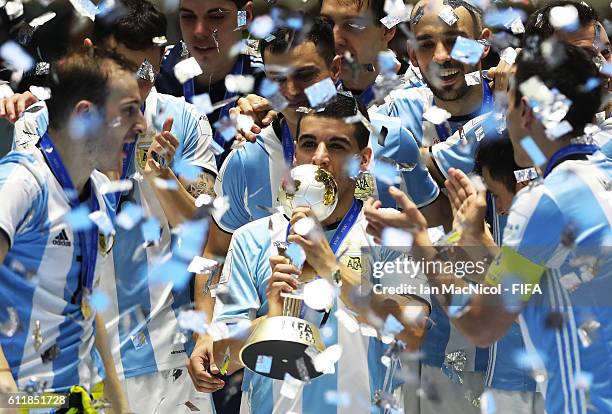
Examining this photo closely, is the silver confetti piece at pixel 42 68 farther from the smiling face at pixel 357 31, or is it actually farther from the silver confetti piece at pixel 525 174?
the silver confetti piece at pixel 525 174

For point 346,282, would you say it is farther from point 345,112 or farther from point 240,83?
point 240,83

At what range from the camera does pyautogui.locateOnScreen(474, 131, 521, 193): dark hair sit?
393 cm

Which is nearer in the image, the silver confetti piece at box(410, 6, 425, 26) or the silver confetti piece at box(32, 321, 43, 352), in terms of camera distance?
the silver confetti piece at box(32, 321, 43, 352)

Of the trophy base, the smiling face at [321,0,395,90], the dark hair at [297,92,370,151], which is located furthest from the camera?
the smiling face at [321,0,395,90]

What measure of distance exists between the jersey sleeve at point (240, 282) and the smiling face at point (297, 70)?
0.54 meters

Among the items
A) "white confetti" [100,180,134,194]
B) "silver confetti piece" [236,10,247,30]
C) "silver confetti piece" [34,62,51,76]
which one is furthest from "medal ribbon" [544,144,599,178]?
"silver confetti piece" [34,62,51,76]

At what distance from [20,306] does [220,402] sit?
1.07 m

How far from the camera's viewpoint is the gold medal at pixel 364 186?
3.69 meters

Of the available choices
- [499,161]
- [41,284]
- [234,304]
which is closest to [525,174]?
[499,161]

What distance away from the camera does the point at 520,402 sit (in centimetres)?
394

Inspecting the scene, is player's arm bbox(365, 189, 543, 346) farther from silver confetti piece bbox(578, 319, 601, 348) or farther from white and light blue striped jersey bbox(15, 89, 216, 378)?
white and light blue striped jersey bbox(15, 89, 216, 378)

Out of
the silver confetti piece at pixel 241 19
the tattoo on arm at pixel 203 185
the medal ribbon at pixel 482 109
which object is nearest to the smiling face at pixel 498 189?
the medal ribbon at pixel 482 109

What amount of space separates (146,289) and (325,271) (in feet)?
3.32

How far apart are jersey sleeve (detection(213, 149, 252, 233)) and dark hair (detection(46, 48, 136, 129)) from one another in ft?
1.55
